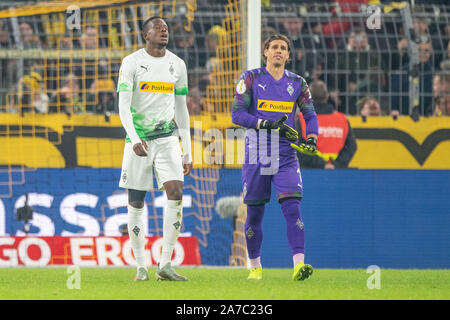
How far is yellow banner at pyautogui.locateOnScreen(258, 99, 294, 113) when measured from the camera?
8.02 m

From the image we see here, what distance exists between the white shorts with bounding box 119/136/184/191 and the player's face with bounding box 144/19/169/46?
78 cm

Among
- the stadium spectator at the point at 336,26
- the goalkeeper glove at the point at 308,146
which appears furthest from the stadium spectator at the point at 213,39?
the goalkeeper glove at the point at 308,146

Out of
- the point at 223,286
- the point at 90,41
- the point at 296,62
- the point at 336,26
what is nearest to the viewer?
the point at 223,286

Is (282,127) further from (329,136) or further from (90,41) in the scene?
(90,41)

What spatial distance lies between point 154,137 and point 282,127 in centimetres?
102

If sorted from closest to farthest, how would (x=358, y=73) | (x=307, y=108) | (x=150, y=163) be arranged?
1. (x=150, y=163)
2. (x=307, y=108)
3. (x=358, y=73)

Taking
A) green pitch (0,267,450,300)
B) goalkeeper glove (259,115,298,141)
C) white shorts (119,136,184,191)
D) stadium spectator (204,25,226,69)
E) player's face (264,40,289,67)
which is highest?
stadium spectator (204,25,226,69)

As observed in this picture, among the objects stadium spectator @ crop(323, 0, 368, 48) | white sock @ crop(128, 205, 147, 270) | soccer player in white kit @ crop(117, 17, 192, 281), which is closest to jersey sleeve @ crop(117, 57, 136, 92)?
soccer player in white kit @ crop(117, 17, 192, 281)

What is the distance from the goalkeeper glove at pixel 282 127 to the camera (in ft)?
25.6

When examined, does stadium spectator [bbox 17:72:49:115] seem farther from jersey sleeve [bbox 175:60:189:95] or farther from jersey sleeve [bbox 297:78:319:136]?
jersey sleeve [bbox 297:78:319:136]

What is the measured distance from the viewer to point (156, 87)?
7898mm

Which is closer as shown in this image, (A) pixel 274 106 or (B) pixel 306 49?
(A) pixel 274 106

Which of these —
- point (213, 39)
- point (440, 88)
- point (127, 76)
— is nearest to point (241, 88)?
point (127, 76)

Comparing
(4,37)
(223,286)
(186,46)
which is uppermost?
(4,37)
